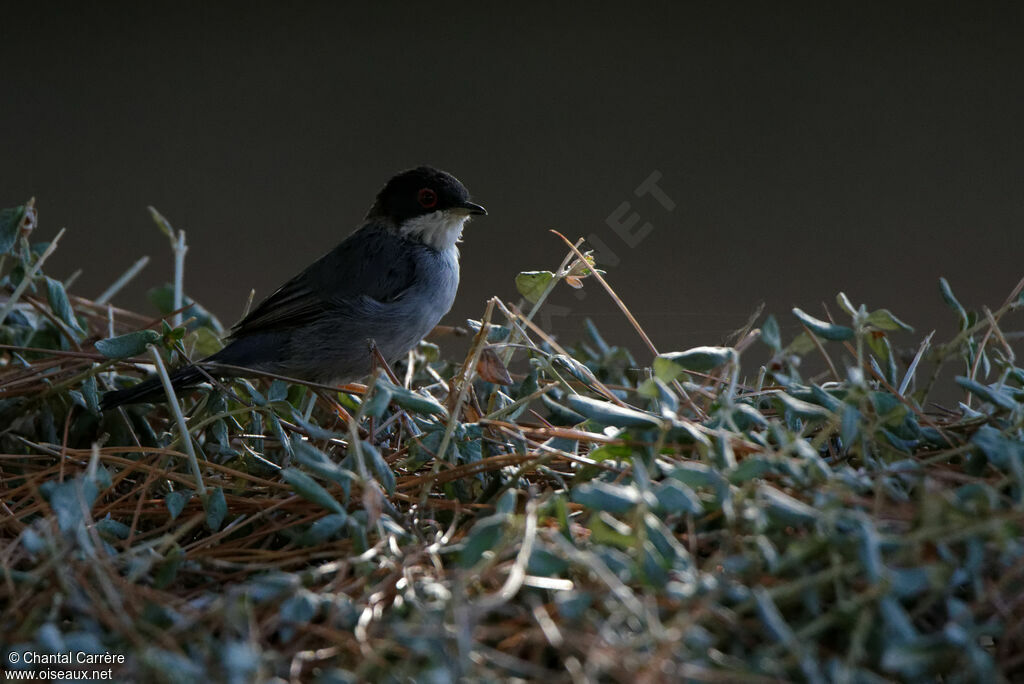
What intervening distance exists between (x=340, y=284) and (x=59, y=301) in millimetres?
Result: 790

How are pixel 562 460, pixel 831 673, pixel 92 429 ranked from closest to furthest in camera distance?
pixel 831 673 → pixel 562 460 → pixel 92 429

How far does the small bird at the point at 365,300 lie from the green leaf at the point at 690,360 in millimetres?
1155

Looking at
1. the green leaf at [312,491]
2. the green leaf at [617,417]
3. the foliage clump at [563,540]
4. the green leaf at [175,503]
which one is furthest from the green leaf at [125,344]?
the green leaf at [617,417]

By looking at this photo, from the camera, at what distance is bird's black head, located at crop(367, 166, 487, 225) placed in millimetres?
2555

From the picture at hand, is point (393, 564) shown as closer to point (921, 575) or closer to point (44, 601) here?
point (44, 601)

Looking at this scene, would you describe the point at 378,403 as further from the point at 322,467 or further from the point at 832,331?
the point at 832,331

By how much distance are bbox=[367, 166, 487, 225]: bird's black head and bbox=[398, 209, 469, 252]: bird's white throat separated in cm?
1

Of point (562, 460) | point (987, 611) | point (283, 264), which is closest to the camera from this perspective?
point (987, 611)

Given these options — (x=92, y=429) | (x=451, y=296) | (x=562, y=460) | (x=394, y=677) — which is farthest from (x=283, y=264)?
(x=394, y=677)

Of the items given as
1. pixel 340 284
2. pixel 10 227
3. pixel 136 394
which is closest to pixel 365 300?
pixel 340 284

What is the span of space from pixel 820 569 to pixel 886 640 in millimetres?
105

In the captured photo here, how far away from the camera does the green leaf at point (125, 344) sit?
1.57m

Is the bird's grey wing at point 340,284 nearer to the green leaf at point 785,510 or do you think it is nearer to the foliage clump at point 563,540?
the foliage clump at point 563,540

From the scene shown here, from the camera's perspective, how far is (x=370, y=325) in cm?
231
